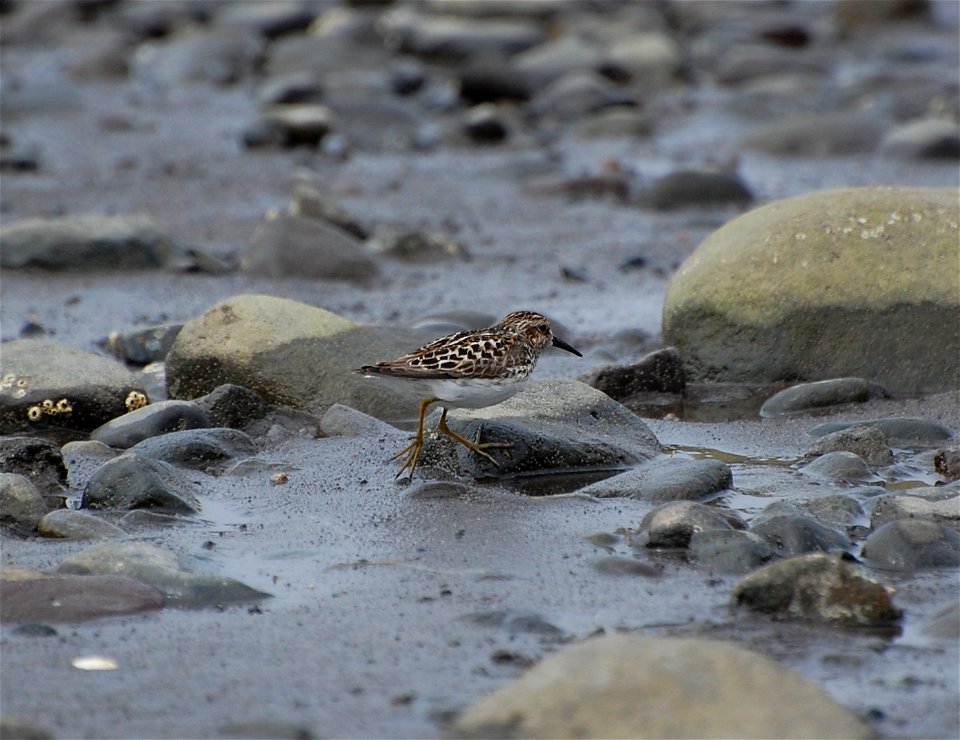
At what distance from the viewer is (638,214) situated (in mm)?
13289

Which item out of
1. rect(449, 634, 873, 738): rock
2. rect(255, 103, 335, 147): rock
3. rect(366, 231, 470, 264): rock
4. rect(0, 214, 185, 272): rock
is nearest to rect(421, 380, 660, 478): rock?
rect(449, 634, 873, 738): rock

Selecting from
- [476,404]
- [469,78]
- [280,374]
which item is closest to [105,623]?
[476,404]

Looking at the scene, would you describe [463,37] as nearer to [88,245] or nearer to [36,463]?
[88,245]

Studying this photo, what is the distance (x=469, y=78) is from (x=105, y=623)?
50.4ft

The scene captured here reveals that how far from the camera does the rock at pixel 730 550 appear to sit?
17.0ft

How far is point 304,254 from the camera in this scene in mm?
10781

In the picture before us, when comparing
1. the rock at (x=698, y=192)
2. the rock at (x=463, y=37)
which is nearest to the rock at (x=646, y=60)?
the rock at (x=463, y=37)

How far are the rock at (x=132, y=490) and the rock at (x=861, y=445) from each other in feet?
9.59

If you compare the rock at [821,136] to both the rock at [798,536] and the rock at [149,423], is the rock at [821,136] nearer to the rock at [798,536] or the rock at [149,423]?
the rock at [149,423]

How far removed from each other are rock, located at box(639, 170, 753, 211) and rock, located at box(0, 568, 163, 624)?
928 cm

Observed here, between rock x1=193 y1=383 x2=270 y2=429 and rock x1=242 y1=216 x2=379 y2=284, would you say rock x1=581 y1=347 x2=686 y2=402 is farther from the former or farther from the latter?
rock x1=242 y1=216 x2=379 y2=284

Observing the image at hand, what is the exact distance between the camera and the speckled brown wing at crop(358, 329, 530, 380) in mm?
6129

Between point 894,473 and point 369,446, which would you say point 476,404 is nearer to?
point 369,446

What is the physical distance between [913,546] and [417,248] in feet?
23.0
